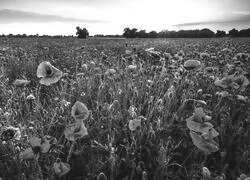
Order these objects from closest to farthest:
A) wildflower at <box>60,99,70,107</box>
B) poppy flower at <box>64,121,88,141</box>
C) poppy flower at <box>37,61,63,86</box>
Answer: poppy flower at <box>64,121,88,141</box> < poppy flower at <box>37,61,63,86</box> < wildflower at <box>60,99,70,107</box>

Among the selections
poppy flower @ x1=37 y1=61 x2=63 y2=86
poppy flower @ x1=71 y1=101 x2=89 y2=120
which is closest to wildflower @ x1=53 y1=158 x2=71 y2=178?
poppy flower @ x1=71 y1=101 x2=89 y2=120

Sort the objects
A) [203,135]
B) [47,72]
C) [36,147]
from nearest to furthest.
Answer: [36,147]
[203,135]
[47,72]

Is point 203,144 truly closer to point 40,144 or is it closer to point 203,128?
point 203,128

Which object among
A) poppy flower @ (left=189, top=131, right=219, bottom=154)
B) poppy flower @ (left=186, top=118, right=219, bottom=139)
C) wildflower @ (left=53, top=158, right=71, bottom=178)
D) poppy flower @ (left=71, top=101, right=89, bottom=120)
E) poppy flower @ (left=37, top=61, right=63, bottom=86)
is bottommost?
wildflower @ (left=53, top=158, right=71, bottom=178)

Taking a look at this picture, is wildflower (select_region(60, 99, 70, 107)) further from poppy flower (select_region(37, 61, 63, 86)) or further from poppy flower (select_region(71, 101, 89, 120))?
poppy flower (select_region(71, 101, 89, 120))

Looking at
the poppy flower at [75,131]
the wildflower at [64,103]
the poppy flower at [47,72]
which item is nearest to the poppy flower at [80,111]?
the poppy flower at [75,131]

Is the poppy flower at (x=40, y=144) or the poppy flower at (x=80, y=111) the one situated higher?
the poppy flower at (x=80, y=111)

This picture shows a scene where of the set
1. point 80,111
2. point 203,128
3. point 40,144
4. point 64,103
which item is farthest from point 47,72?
point 203,128

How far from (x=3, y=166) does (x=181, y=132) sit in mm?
1327

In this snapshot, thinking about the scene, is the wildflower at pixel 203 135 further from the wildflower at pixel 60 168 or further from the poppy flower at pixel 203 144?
the wildflower at pixel 60 168

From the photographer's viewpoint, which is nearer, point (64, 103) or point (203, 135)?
point (203, 135)

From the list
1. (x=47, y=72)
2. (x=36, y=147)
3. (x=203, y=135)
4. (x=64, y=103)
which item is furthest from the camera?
(x=64, y=103)

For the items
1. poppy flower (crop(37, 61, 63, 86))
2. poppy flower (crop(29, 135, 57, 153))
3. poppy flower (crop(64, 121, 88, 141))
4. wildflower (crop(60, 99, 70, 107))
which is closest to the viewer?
poppy flower (crop(29, 135, 57, 153))

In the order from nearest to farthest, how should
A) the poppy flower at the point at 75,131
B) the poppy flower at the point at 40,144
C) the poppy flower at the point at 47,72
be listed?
1. the poppy flower at the point at 40,144
2. the poppy flower at the point at 75,131
3. the poppy flower at the point at 47,72
